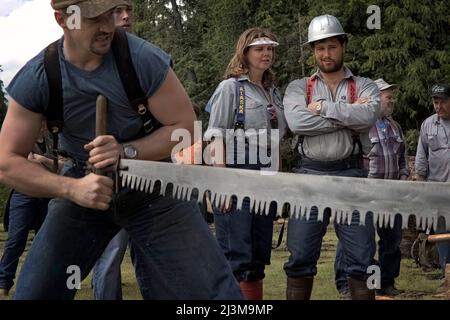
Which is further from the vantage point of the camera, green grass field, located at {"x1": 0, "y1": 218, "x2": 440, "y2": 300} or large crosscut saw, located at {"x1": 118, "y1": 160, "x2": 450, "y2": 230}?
green grass field, located at {"x1": 0, "y1": 218, "x2": 440, "y2": 300}

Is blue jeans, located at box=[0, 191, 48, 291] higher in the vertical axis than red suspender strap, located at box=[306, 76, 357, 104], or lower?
lower

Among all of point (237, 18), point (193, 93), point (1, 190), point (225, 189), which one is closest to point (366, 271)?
point (225, 189)

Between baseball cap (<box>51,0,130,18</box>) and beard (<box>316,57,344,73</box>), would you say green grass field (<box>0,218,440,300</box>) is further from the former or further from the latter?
baseball cap (<box>51,0,130,18</box>)

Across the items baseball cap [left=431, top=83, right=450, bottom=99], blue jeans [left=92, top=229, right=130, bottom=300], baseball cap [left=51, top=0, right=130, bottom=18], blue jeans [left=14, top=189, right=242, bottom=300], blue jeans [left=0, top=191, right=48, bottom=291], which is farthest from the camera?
baseball cap [left=431, top=83, right=450, bottom=99]

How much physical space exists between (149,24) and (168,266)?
26.7 metres

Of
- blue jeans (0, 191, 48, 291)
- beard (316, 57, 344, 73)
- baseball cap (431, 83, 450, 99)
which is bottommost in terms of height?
blue jeans (0, 191, 48, 291)

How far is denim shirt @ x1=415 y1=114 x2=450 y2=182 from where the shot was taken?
8.28 meters

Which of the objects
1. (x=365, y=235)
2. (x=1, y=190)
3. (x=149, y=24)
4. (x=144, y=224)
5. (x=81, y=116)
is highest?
(x=149, y=24)

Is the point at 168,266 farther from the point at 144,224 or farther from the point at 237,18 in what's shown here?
the point at 237,18

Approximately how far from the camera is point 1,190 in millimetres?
20422

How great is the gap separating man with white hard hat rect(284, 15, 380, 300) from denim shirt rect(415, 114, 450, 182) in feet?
8.83

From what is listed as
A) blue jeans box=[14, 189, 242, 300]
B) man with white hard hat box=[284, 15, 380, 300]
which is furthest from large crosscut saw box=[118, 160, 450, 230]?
man with white hard hat box=[284, 15, 380, 300]

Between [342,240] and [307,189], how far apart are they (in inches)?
75.8

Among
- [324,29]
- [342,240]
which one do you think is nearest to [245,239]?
[342,240]
